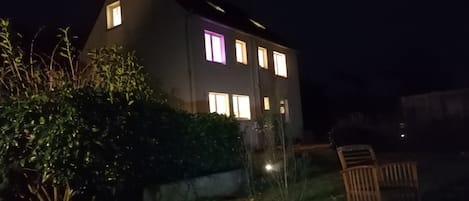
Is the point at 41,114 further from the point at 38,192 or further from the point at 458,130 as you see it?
the point at 458,130

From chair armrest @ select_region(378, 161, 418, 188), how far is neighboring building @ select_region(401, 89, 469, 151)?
13.8m

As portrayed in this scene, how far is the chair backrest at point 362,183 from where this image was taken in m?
7.25

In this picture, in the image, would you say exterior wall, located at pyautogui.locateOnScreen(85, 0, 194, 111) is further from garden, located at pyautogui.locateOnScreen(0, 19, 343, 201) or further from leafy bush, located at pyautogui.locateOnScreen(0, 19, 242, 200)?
leafy bush, located at pyautogui.locateOnScreen(0, 19, 242, 200)

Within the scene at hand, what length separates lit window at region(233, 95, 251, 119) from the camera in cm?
1959

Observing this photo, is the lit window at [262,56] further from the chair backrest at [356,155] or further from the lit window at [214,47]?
the chair backrest at [356,155]

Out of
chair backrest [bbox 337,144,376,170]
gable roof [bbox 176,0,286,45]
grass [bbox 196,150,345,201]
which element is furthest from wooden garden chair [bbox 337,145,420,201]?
gable roof [bbox 176,0,286,45]

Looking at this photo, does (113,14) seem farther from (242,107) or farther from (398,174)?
(398,174)

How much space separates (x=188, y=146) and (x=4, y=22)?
4.14 m

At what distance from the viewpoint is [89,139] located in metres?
7.95

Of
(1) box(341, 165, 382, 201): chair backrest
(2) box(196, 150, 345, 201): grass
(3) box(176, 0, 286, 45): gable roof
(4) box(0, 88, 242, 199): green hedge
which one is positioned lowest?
(2) box(196, 150, 345, 201): grass

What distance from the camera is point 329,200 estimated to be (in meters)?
8.80

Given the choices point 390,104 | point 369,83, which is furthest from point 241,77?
point 369,83

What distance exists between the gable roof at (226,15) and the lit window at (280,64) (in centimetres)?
58

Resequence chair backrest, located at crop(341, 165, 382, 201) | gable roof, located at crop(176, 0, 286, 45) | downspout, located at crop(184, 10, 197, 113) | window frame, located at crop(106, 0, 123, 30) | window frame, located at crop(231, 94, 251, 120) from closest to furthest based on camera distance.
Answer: chair backrest, located at crop(341, 165, 382, 201) → downspout, located at crop(184, 10, 197, 113) → gable roof, located at crop(176, 0, 286, 45) → window frame, located at crop(231, 94, 251, 120) → window frame, located at crop(106, 0, 123, 30)
